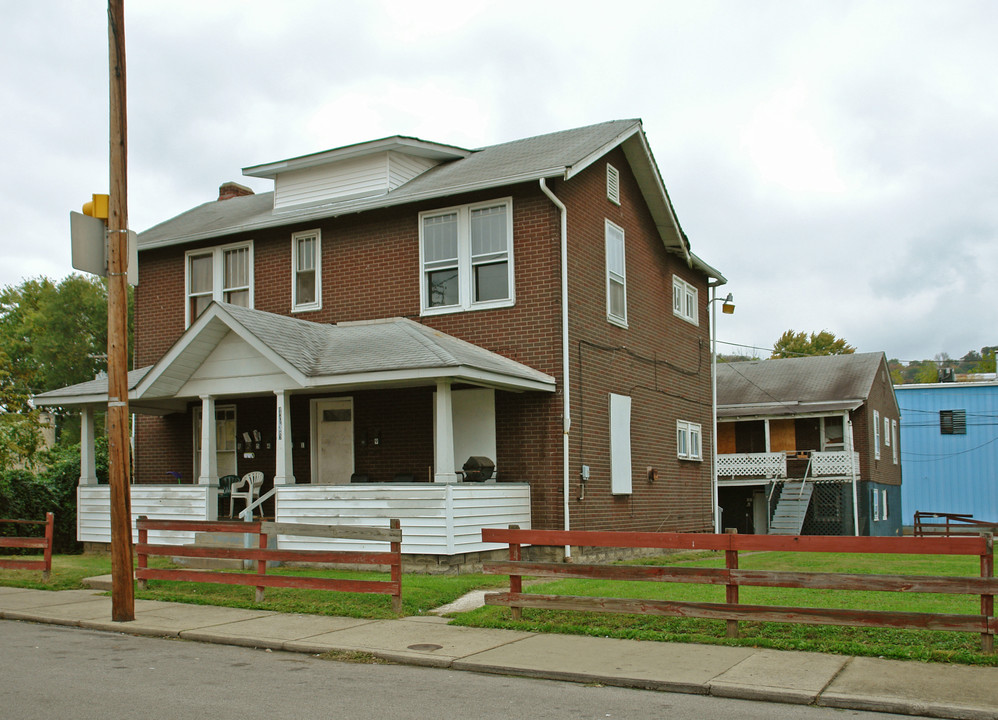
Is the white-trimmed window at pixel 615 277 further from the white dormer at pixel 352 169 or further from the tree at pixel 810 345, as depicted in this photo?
the tree at pixel 810 345

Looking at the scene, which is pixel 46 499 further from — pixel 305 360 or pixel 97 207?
pixel 97 207

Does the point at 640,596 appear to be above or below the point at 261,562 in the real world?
below

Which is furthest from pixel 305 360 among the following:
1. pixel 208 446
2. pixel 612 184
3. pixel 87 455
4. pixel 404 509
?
pixel 612 184

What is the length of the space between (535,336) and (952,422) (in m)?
33.4

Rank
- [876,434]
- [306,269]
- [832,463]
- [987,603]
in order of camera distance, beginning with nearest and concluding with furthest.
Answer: [987,603] → [306,269] → [832,463] → [876,434]

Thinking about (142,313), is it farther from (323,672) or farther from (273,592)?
(323,672)

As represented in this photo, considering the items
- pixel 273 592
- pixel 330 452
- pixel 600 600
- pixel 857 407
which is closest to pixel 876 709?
pixel 600 600

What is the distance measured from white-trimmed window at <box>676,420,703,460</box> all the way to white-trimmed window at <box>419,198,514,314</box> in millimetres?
7002

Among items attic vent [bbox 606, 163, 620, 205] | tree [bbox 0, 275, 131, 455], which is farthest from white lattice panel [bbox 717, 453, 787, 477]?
tree [bbox 0, 275, 131, 455]

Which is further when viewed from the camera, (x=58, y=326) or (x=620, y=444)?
(x=58, y=326)

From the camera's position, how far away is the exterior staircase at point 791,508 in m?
30.1

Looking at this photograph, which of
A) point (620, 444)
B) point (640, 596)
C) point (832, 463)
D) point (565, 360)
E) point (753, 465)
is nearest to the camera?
point (640, 596)

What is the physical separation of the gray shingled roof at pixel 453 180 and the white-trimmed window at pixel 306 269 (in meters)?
0.51

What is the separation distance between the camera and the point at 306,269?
62.2 ft
